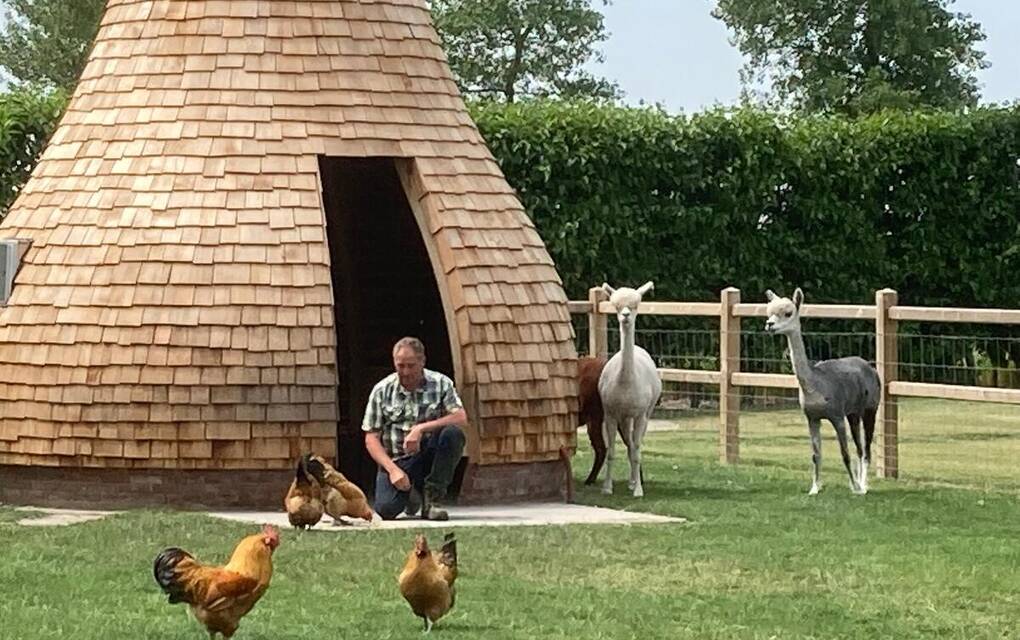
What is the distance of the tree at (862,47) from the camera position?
131ft

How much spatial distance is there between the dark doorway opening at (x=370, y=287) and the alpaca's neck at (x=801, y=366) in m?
2.72

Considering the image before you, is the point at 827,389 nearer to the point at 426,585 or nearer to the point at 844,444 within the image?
the point at 844,444

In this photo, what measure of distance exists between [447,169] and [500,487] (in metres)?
2.00

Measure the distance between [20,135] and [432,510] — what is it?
8941mm

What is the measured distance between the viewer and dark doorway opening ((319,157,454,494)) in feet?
54.0

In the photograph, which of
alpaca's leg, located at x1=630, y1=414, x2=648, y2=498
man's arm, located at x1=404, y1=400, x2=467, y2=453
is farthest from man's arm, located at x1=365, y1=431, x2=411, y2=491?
alpaca's leg, located at x1=630, y1=414, x2=648, y2=498

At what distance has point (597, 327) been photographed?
19141mm

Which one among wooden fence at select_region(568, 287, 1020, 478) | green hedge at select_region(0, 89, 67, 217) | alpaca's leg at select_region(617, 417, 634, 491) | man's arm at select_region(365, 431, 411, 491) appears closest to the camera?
man's arm at select_region(365, 431, 411, 491)

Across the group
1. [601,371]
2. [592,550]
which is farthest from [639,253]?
[592,550]

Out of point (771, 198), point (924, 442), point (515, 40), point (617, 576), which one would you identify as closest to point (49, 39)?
point (515, 40)

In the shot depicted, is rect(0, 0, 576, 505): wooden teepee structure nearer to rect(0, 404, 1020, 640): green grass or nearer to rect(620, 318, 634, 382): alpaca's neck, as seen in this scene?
rect(620, 318, 634, 382): alpaca's neck

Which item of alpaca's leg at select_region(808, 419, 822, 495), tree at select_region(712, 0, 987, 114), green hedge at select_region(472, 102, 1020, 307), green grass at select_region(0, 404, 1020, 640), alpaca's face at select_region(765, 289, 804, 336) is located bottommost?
green grass at select_region(0, 404, 1020, 640)

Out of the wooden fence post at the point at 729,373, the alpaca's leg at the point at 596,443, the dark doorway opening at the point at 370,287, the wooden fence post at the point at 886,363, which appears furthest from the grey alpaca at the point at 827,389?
the dark doorway opening at the point at 370,287

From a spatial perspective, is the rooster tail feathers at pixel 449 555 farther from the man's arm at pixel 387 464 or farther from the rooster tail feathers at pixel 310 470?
the man's arm at pixel 387 464
